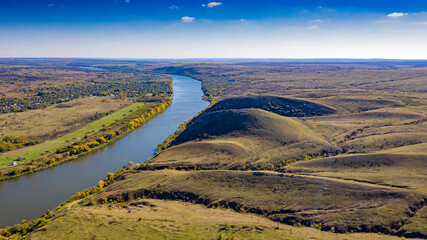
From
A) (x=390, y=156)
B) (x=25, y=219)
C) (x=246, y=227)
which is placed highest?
(x=390, y=156)

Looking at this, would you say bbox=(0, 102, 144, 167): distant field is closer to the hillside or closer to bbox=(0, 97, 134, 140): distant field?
bbox=(0, 97, 134, 140): distant field

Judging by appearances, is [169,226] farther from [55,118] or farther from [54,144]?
[55,118]

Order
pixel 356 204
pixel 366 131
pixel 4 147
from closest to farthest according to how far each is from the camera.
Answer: pixel 356 204, pixel 4 147, pixel 366 131

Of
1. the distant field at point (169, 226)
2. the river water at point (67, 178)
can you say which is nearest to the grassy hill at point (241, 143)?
the river water at point (67, 178)

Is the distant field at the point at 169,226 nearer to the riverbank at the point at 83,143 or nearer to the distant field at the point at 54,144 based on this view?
the riverbank at the point at 83,143

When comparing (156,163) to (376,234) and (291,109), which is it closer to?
(376,234)

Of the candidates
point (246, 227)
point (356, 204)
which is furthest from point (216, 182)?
point (356, 204)
